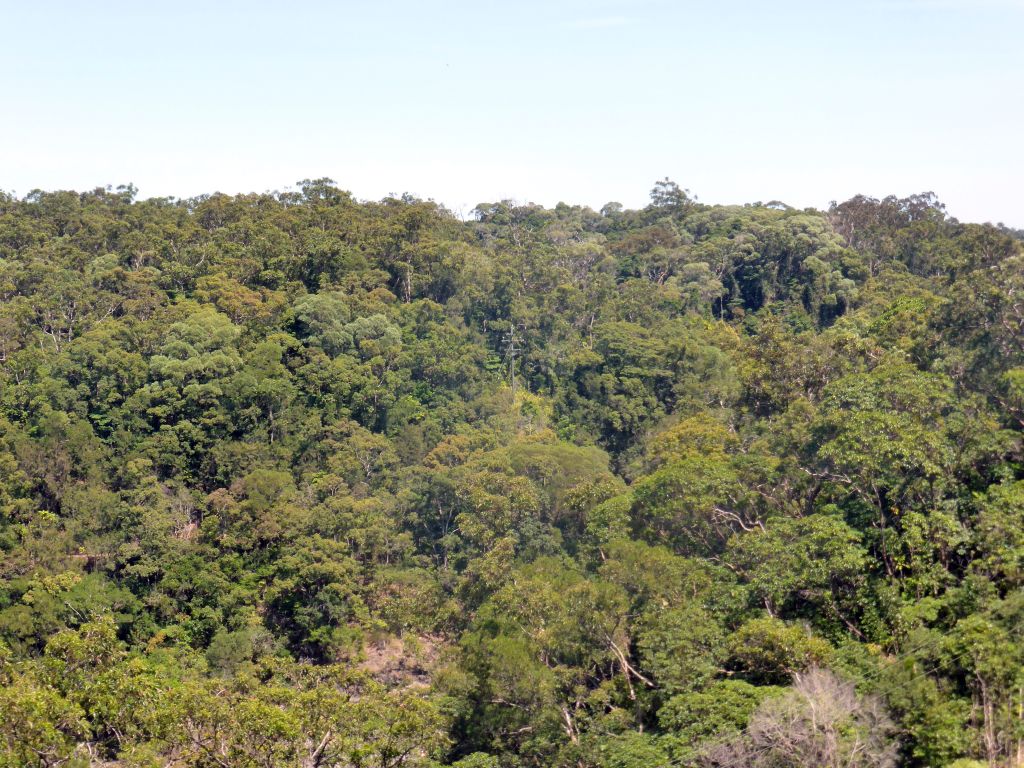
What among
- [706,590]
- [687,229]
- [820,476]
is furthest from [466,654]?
[687,229]

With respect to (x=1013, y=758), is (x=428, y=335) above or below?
above

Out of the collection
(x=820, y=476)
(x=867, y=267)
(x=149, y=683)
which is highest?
(x=867, y=267)

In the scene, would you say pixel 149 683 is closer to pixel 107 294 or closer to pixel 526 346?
pixel 107 294

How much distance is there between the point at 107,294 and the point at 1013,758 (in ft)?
101

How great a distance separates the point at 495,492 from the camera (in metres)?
28.0

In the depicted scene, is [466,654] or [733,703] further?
[466,654]

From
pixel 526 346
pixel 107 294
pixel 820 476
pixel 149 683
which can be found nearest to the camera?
pixel 149 683

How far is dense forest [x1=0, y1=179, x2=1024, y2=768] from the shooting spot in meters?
15.4

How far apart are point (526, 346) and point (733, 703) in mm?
24785

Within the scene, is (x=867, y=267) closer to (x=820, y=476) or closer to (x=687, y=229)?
(x=687, y=229)

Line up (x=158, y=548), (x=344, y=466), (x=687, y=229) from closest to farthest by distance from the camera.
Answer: (x=158, y=548), (x=344, y=466), (x=687, y=229)

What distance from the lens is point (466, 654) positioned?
1961cm

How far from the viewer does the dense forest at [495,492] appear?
1544 cm

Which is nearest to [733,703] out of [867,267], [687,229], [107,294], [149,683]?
[149,683]
